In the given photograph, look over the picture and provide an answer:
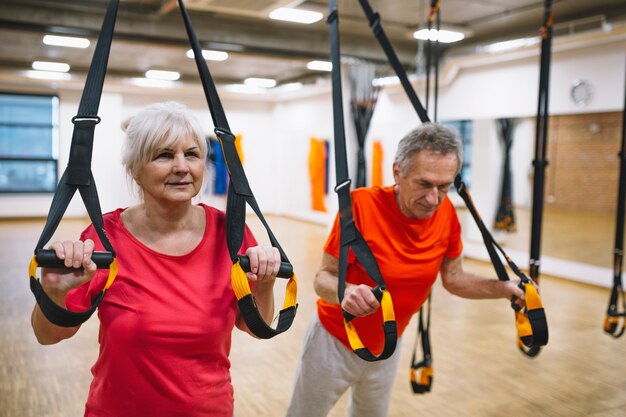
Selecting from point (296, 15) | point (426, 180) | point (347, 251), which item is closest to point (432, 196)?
point (426, 180)

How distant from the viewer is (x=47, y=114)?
45.0 feet

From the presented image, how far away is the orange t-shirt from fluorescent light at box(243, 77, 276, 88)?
467 inches

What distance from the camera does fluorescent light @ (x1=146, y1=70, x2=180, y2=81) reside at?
40.1ft

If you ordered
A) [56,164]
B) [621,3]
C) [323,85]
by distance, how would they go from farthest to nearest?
[56,164] → [323,85] → [621,3]

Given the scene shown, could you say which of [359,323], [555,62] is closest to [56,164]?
[555,62]

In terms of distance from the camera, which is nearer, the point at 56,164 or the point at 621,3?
the point at 621,3

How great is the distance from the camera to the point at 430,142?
1795 millimetres

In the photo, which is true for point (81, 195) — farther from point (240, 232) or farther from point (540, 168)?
point (540, 168)

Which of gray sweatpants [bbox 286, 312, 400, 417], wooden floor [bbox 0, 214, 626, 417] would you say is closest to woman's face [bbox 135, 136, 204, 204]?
gray sweatpants [bbox 286, 312, 400, 417]

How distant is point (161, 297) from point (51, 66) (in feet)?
38.6

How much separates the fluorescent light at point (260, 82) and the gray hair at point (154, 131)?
12.3 m

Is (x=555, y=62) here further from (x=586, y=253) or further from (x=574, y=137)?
(x=586, y=253)

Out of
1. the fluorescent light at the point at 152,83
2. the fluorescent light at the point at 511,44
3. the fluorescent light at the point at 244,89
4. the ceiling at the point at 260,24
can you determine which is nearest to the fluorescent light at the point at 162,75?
the fluorescent light at the point at 152,83

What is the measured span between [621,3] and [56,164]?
1194 centimetres
